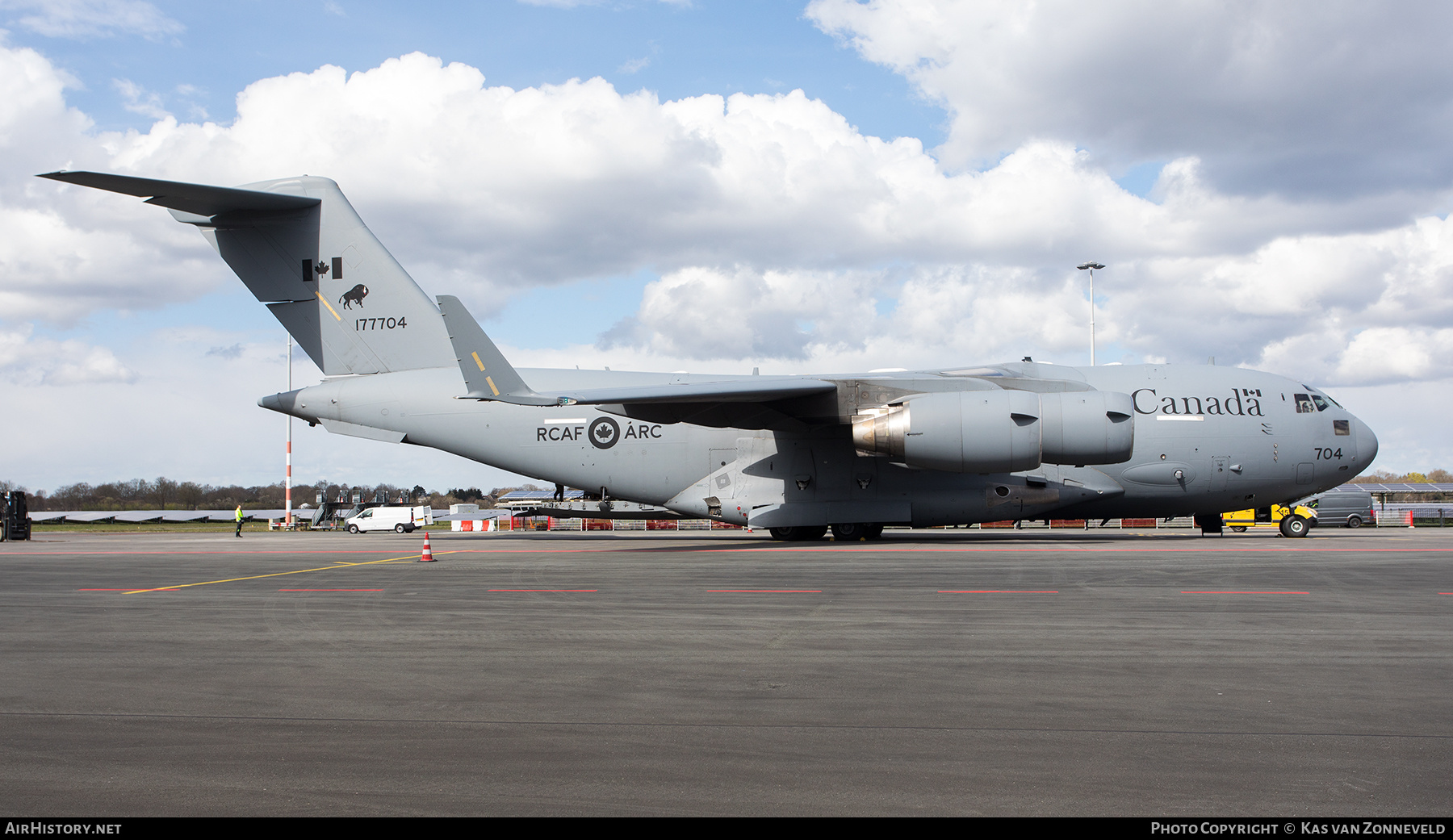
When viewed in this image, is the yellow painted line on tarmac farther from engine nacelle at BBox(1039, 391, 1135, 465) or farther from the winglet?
engine nacelle at BBox(1039, 391, 1135, 465)

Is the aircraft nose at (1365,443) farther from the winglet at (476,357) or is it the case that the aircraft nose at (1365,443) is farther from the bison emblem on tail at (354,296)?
the bison emblem on tail at (354,296)

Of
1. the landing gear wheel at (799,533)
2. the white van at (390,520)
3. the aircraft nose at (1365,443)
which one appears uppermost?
the aircraft nose at (1365,443)

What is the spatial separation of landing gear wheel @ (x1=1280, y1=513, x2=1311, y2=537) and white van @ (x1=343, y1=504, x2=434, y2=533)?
32343 millimetres

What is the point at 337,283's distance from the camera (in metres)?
20.8

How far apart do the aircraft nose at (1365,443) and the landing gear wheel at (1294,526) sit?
95.6 inches

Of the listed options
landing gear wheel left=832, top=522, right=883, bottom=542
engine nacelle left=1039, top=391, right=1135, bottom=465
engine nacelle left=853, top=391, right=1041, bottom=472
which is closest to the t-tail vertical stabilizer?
landing gear wheel left=832, top=522, right=883, bottom=542

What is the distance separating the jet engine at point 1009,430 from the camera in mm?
16797

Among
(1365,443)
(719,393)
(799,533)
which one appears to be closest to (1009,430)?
(719,393)

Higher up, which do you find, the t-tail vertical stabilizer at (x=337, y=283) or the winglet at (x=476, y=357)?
the t-tail vertical stabilizer at (x=337, y=283)

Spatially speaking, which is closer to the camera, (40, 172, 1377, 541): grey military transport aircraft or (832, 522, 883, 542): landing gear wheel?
(40, 172, 1377, 541): grey military transport aircraft

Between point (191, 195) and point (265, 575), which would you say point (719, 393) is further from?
point (191, 195)

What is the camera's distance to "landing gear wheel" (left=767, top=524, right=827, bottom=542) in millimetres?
20594

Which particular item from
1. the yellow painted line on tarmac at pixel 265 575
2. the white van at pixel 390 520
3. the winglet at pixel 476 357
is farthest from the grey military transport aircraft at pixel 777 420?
the white van at pixel 390 520
